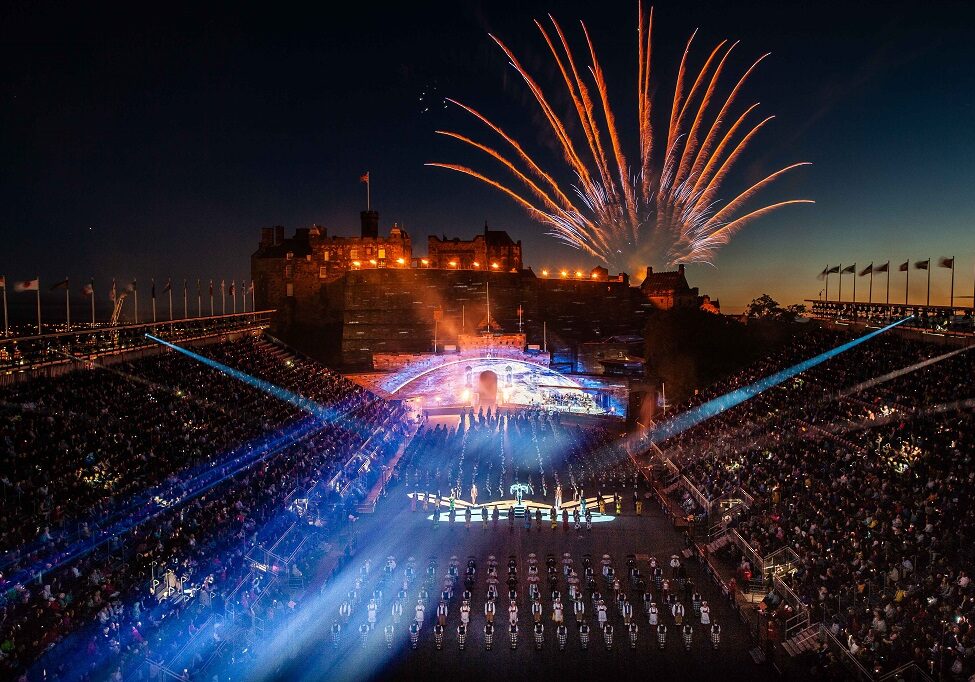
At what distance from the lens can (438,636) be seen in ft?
60.7

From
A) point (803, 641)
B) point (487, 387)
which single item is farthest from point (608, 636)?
point (487, 387)

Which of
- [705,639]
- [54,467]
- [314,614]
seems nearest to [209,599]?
[314,614]

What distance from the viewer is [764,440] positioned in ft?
98.9

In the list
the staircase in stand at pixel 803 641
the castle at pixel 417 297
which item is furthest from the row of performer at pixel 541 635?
the castle at pixel 417 297

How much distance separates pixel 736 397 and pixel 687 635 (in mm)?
21895

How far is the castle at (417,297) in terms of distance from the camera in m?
66.8

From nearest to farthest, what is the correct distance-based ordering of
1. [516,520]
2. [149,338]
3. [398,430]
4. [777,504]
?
[777,504] < [516,520] < [149,338] < [398,430]

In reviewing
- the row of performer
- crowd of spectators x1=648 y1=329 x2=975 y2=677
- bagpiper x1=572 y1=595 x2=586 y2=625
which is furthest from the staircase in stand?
bagpiper x1=572 y1=595 x2=586 y2=625

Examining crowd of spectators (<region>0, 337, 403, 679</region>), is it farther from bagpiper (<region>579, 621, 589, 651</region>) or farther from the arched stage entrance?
the arched stage entrance

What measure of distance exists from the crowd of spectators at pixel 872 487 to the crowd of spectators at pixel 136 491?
1406 cm

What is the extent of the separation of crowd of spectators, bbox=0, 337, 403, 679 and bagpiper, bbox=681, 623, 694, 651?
435 inches

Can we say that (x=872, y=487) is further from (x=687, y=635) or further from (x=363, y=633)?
(x=363, y=633)

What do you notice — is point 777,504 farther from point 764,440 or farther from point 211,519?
point 211,519

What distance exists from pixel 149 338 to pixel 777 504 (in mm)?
27042
